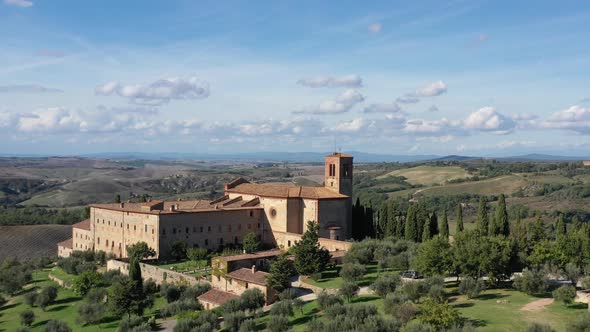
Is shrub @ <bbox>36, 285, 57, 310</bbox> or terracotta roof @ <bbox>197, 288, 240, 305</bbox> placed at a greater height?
terracotta roof @ <bbox>197, 288, 240, 305</bbox>

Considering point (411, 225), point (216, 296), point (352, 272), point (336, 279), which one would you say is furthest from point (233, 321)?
point (411, 225)

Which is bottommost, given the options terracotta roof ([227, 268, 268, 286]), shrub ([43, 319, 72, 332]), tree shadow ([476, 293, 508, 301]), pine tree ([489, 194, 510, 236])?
shrub ([43, 319, 72, 332])

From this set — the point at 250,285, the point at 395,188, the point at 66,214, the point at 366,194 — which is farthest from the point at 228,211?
the point at 395,188

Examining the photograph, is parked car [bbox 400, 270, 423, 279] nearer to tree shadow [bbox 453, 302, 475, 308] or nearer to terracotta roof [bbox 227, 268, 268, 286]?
tree shadow [bbox 453, 302, 475, 308]

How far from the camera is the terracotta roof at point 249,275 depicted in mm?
43562

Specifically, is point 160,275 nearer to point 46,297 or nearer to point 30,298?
point 46,297

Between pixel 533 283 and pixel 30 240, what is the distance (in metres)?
76.1

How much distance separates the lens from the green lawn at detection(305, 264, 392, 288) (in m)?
44.4

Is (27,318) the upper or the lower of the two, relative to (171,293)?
lower

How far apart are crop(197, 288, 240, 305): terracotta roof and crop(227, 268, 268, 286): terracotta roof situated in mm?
1777

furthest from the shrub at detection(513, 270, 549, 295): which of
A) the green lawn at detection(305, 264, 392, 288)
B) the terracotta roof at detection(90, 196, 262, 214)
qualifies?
the terracotta roof at detection(90, 196, 262, 214)

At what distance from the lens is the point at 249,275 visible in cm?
4531

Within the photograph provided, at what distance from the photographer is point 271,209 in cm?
6191

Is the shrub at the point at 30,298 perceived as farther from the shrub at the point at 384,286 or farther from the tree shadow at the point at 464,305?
the tree shadow at the point at 464,305
